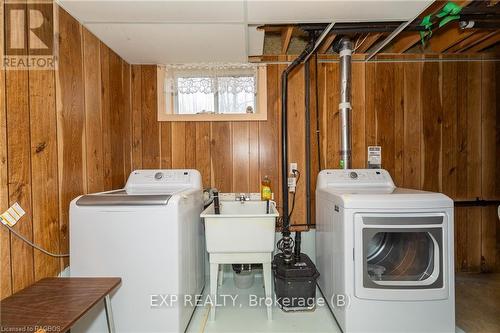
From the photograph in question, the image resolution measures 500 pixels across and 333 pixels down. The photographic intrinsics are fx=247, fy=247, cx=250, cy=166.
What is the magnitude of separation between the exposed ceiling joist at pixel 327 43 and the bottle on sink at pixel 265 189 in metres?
1.33

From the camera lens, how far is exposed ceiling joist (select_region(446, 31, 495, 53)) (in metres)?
2.12

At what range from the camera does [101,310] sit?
1.49 meters

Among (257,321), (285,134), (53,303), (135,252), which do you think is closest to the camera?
(53,303)

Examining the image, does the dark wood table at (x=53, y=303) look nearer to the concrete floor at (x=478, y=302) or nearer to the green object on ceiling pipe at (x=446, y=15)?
the concrete floor at (x=478, y=302)

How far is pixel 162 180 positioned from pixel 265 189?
2.97ft

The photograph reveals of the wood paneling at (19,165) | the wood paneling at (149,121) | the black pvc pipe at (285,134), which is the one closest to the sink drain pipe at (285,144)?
the black pvc pipe at (285,134)

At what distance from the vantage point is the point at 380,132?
2.48 m

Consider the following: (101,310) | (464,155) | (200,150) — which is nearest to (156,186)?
(200,150)

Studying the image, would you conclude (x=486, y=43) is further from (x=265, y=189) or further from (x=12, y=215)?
(x=12, y=215)

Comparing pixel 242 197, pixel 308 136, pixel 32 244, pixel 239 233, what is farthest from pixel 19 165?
pixel 308 136

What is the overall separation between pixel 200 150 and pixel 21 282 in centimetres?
157

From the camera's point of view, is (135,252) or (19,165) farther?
(135,252)

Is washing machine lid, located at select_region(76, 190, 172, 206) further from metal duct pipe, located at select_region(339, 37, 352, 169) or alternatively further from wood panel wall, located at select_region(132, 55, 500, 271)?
metal duct pipe, located at select_region(339, 37, 352, 169)

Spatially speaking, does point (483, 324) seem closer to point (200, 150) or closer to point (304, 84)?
point (304, 84)
